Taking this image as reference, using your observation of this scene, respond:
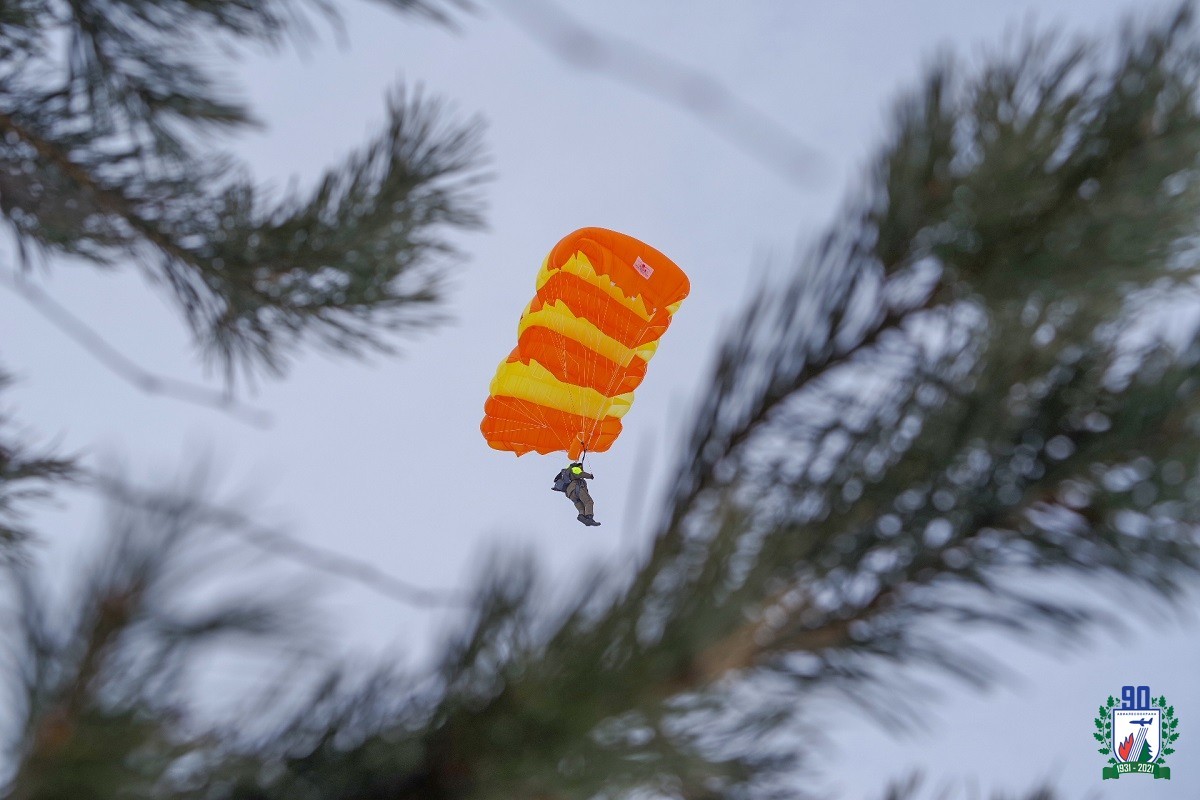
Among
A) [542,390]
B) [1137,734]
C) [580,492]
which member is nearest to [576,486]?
[580,492]

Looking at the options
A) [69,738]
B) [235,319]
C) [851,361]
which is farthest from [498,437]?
[69,738]

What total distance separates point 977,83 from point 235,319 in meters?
1.88

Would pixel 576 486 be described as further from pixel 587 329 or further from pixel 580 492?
pixel 587 329

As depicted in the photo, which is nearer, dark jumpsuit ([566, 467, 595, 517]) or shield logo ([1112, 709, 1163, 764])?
shield logo ([1112, 709, 1163, 764])

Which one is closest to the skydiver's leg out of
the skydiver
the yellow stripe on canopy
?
the skydiver

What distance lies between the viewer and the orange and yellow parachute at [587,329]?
3965 mm

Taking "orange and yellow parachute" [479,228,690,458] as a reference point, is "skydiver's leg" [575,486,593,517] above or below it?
below

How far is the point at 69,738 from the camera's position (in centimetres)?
58

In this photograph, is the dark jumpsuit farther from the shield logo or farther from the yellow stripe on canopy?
the shield logo

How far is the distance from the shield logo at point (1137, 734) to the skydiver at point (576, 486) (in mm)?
2282

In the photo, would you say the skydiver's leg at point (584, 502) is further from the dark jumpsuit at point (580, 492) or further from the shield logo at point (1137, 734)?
the shield logo at point (1137, 734)

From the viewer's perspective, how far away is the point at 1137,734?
11.5 ft

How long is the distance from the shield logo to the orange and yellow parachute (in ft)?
7.92

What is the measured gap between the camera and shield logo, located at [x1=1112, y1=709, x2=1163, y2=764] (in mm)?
3430
